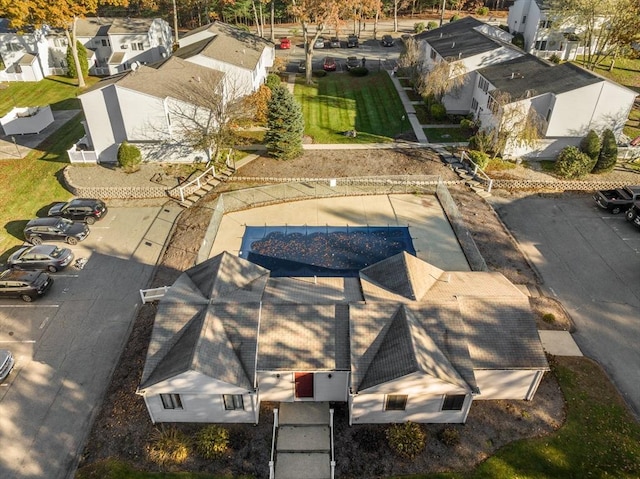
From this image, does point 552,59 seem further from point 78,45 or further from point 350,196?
point 78,45

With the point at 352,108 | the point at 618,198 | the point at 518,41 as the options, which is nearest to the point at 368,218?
the point at 618,198

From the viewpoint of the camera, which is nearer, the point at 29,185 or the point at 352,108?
the point at 29,185

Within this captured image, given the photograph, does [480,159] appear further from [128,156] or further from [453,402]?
[128,156]

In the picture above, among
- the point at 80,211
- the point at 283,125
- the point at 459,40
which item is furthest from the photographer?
the point at 459,40

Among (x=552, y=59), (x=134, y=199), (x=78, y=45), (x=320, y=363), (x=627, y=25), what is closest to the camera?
(x=320, y=363)

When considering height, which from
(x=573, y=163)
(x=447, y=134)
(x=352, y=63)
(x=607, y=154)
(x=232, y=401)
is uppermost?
(x=352, y=63)

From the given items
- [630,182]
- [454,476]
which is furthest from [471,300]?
[630,182]

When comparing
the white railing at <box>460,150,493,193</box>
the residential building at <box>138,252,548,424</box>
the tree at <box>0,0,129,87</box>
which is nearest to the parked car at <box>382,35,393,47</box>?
the white railing at <box>460,150,493,193</box>

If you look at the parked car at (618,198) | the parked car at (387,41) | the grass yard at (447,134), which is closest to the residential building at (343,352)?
the parked car at (618,198)
